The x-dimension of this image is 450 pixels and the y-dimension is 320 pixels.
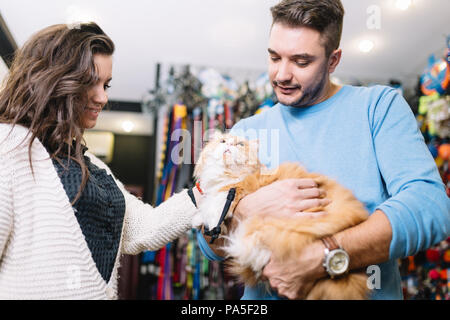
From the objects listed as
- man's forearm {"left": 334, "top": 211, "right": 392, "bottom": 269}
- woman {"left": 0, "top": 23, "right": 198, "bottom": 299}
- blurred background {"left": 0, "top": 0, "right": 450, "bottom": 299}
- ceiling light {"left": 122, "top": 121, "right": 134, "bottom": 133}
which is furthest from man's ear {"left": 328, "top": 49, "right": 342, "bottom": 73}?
ceiling light {"left": 122, "top": 121, "right": 134, "bottom": 133}

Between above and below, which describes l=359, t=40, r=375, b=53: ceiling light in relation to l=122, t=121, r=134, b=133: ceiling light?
below

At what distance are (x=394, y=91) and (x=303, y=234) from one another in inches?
19.1

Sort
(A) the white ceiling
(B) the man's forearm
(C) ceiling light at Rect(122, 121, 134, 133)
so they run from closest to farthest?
(B) the man's forearm
(A) the white ceiling
(C) ceiling light at Rect(122, 121, 134, 133)

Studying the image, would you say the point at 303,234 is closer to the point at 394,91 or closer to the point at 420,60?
the point at 394,91

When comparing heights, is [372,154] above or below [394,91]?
below

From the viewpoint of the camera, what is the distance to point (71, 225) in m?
0.79

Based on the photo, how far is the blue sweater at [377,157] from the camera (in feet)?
2.36

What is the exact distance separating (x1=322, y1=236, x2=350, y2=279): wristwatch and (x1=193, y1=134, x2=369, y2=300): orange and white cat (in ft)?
0.15

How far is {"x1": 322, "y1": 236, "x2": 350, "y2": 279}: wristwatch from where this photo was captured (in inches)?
28.6

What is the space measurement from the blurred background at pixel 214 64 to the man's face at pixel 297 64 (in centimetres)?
101

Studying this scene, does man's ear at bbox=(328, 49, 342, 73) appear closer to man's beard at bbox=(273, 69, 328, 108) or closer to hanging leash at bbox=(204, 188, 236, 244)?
man's beard at bbox=(273, 69, 328, 108)

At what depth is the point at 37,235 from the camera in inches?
29.6
